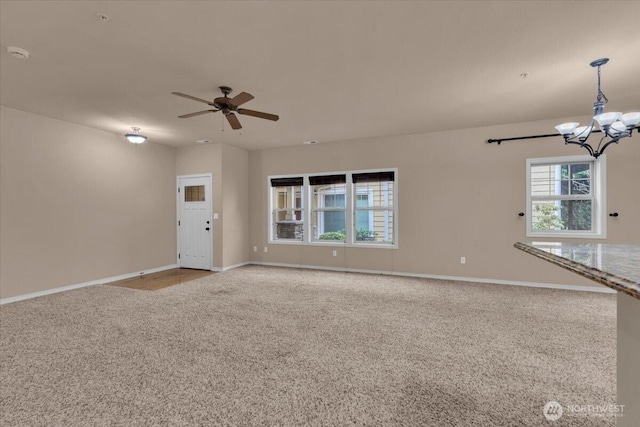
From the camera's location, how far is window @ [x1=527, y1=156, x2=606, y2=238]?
15.0 ft

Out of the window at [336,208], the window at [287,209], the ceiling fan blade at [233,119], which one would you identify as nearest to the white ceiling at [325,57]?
the ceiling fan blade at [233,119]

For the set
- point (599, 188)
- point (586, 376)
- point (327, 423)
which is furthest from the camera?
point (599, 188)

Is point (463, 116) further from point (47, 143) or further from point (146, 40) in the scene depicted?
point (47, 143)

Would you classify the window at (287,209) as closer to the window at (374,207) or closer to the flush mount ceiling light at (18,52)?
the window at (374,207)

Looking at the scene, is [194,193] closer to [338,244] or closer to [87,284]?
[87,284]

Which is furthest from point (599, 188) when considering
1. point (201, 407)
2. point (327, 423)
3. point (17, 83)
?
point (17, 83)

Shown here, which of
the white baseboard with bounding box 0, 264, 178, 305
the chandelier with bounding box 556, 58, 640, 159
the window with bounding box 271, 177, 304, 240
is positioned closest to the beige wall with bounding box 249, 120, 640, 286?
the window with bounding box 271, 177, 304, 240

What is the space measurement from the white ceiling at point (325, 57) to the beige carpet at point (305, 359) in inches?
107

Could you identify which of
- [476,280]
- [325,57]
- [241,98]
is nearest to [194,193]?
[241,98]

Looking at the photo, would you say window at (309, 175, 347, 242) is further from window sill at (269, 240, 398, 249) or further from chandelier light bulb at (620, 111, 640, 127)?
chandelier light bulb at (620, 111, 640, 127)

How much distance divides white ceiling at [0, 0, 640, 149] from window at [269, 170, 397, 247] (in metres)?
1.77

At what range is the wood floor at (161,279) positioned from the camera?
5.01 meters

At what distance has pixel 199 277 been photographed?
5.62 m

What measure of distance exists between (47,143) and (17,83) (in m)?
1.45
